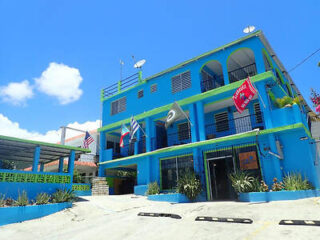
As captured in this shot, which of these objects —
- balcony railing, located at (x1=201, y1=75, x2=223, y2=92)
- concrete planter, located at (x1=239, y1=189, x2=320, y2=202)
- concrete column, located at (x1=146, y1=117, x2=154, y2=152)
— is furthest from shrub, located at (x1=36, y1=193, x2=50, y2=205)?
balcony railing, located at (x1=201, y1=75, x2=223, y2=92)

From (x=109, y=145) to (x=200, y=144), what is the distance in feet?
35.6

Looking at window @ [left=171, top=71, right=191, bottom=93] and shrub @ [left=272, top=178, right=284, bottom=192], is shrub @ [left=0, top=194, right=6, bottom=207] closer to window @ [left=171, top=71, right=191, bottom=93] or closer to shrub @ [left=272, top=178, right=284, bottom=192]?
shrub @ [left=272, top=178, right=284, bottom=192]

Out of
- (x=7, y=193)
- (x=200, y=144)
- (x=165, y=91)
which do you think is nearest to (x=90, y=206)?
(x=7, y=193)

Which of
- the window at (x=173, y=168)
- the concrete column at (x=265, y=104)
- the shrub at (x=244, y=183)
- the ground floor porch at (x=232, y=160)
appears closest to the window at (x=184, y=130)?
the ground floor porch at (x=232, y=160)

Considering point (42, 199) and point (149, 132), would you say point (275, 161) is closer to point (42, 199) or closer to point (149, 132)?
point (149, 132)

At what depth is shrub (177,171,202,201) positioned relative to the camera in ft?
49.4

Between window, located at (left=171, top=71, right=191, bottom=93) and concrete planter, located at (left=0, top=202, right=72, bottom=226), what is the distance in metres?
11.3

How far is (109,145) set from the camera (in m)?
24.5

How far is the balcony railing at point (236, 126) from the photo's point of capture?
55.7 feet

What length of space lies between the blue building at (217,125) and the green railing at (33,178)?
6160 millimetres

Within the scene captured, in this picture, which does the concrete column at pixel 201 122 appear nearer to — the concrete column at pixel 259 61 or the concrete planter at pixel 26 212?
the concrete column at pixel 259 61

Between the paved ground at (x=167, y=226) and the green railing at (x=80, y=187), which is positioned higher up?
the green railing at (x=80, y=187)

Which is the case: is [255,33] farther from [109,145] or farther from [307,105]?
[109,145]

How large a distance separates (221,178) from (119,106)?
39.1ft
